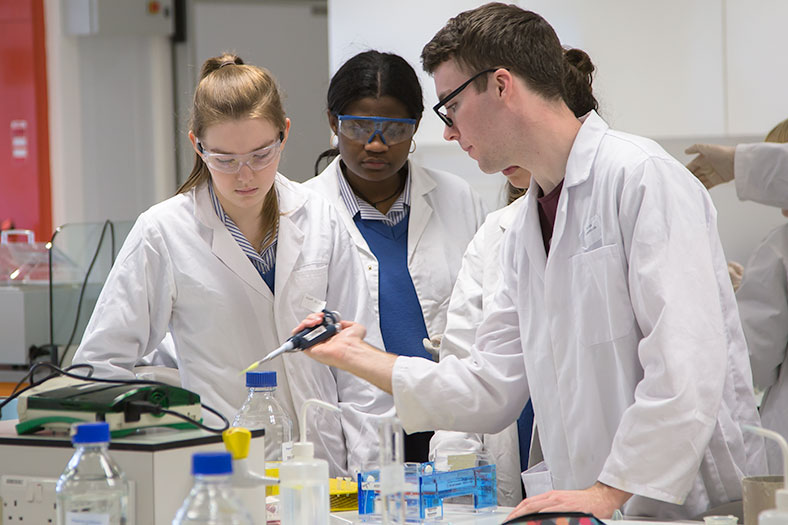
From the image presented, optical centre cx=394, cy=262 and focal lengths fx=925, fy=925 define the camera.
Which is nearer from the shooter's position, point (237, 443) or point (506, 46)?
point (237, 443)

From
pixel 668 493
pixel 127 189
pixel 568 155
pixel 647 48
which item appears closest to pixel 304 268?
pixel 568 155

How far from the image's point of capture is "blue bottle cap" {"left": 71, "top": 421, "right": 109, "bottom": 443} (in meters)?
1.07

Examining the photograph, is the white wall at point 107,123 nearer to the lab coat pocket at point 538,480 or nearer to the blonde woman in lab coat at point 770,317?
the blonde woman in lab coat at point 770,317

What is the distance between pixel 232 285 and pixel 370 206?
0.70 meters

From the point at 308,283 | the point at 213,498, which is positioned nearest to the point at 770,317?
the point at 308,283

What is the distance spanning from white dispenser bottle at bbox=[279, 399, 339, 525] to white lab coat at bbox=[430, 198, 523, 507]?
79 centimetres

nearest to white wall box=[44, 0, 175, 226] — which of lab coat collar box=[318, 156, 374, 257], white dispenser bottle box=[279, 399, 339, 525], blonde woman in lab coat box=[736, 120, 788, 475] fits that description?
lab coat collar box=[318, 156, 374, 257]

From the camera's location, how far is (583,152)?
1646 millimetres

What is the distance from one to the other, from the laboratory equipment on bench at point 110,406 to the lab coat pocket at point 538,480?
722 millimetres

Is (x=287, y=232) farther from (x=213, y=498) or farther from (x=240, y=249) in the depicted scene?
(x=213, y=498)

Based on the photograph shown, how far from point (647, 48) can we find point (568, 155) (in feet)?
5.78

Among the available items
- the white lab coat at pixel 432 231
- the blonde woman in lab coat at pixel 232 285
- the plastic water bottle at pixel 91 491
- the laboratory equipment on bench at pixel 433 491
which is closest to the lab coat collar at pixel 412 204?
the white lab coat at pixel 432 231

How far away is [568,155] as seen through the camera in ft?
5.56

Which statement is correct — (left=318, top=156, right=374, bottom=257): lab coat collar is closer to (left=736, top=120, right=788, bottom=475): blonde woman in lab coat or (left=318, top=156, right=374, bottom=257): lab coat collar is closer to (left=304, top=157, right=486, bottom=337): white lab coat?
(left=304, top=157, right=486, bottom=337): white lab coat
